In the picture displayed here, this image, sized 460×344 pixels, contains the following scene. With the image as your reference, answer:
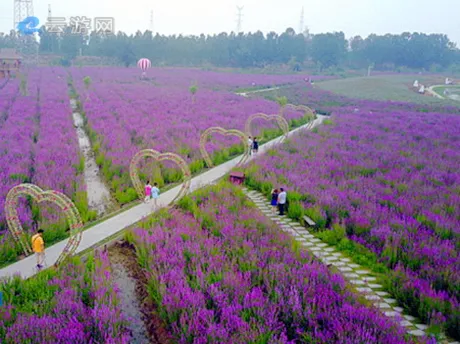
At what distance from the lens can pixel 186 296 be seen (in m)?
5.85

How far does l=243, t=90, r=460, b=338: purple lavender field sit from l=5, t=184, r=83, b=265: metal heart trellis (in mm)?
5520

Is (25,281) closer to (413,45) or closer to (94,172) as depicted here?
(94,172)

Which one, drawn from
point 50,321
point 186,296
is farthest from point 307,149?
point 50,321

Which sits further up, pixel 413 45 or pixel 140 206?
pixel 413 45

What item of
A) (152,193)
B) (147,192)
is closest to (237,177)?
(147,192)

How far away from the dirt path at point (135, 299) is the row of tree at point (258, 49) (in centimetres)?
8344

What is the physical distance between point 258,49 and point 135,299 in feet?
290

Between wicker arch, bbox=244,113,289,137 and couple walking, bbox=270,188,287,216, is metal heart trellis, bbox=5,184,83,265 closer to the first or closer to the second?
couple walking, bbox=270,188,287,216

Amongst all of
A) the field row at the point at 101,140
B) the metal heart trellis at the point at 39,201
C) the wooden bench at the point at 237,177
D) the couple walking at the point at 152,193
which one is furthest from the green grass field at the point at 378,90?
the metal heart trellis at the point at 39,201

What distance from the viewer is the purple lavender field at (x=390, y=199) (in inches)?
264

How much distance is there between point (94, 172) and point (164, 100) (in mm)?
17914

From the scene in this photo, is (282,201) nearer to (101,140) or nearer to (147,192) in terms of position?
(147,192)

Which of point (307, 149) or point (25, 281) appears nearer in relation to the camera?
point (25, 281)

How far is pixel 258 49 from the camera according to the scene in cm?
8931
